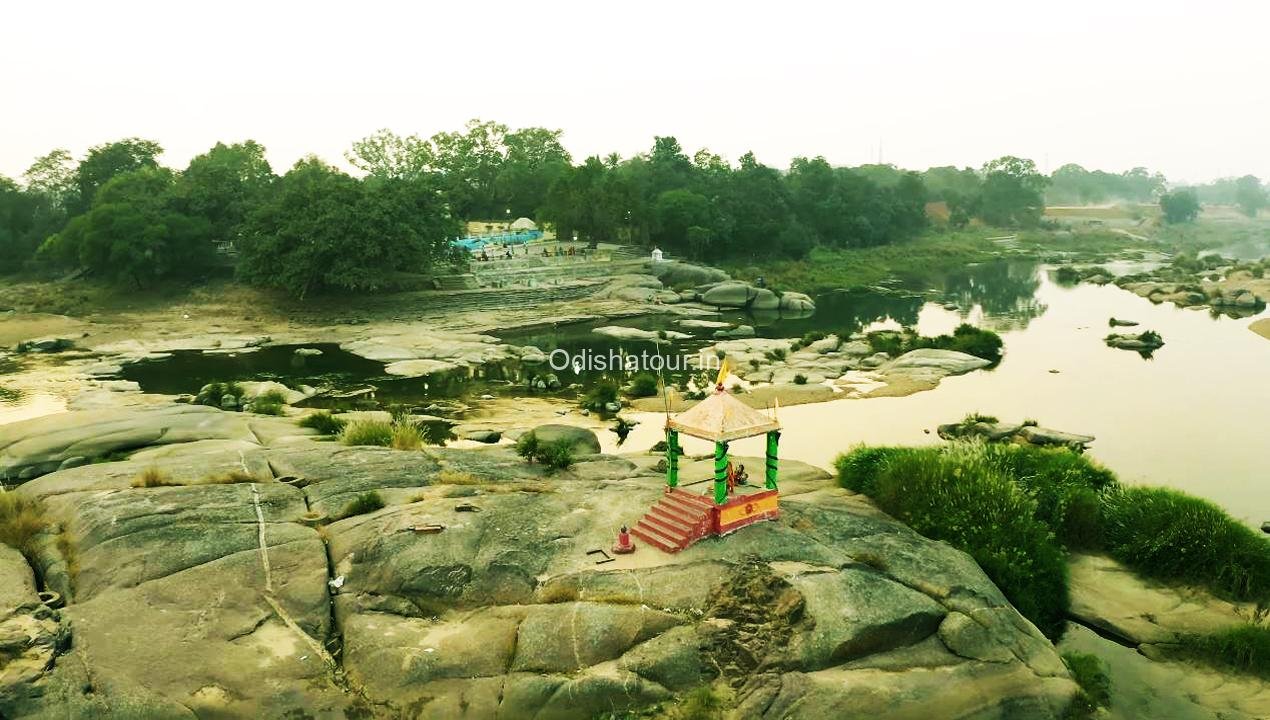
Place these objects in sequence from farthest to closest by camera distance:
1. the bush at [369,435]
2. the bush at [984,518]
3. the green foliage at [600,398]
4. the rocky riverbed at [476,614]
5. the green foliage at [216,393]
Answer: the green foliage at [600,398]
the green foliage at [216,393]
the bush at [369,435]
the bush at [984,518]
the rocky riverbed at [476,614]

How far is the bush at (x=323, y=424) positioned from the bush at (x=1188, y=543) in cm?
2323

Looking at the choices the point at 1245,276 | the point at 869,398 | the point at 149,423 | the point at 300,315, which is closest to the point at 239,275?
the point at 300,315

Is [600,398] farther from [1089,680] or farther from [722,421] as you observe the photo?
[1089,680]

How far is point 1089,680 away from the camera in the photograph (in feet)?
46.8

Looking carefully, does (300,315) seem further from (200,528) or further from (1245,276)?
(1245,276)

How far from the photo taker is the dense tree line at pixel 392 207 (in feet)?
189

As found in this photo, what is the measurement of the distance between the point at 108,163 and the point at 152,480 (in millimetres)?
76635

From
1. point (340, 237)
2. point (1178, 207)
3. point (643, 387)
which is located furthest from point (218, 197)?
point (1178, 207)

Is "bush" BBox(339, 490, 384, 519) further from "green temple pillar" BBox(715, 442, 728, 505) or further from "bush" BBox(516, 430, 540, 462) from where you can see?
"green temple pillar" BBox(715, 442, 728, 505)

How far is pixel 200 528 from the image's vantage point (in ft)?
52.6

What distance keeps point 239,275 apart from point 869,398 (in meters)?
46.9

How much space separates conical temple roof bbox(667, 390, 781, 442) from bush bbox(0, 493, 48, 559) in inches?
517

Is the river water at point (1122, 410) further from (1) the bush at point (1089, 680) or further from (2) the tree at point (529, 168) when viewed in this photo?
(2) the tree at point (529, 168)

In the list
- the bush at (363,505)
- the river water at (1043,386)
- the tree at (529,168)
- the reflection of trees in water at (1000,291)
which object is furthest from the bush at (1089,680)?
the tree at (529,168)
